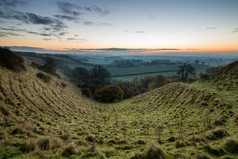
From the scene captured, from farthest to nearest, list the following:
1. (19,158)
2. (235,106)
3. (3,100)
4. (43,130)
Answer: (235,106), (3,100), (43,130), (19,158)

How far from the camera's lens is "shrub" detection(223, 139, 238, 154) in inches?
254

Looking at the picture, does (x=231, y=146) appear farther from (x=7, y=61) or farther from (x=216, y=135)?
(x=7, y=61)

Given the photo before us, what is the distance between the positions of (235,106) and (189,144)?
10786 millimetres

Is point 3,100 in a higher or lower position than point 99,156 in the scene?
higher

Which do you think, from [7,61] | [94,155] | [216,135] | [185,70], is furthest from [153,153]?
[185,70]

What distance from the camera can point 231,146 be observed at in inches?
263

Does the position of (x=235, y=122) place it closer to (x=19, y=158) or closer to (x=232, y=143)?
(x=232, y=143)

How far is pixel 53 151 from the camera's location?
6840mm

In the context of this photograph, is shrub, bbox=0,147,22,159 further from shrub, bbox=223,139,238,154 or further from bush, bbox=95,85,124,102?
bush, bbox=95,85,124,102

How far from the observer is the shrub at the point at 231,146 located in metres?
6.45

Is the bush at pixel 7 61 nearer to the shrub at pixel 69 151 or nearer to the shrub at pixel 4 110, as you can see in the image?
the shrub at pixel 4 110

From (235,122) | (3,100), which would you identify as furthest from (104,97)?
(235,122)

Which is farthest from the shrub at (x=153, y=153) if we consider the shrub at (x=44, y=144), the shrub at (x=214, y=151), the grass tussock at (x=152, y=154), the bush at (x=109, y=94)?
the bush at (x=109, y=94)

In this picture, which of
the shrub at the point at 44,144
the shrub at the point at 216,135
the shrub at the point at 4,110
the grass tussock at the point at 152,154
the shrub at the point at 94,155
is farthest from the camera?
the shrub at the point at 4,110
